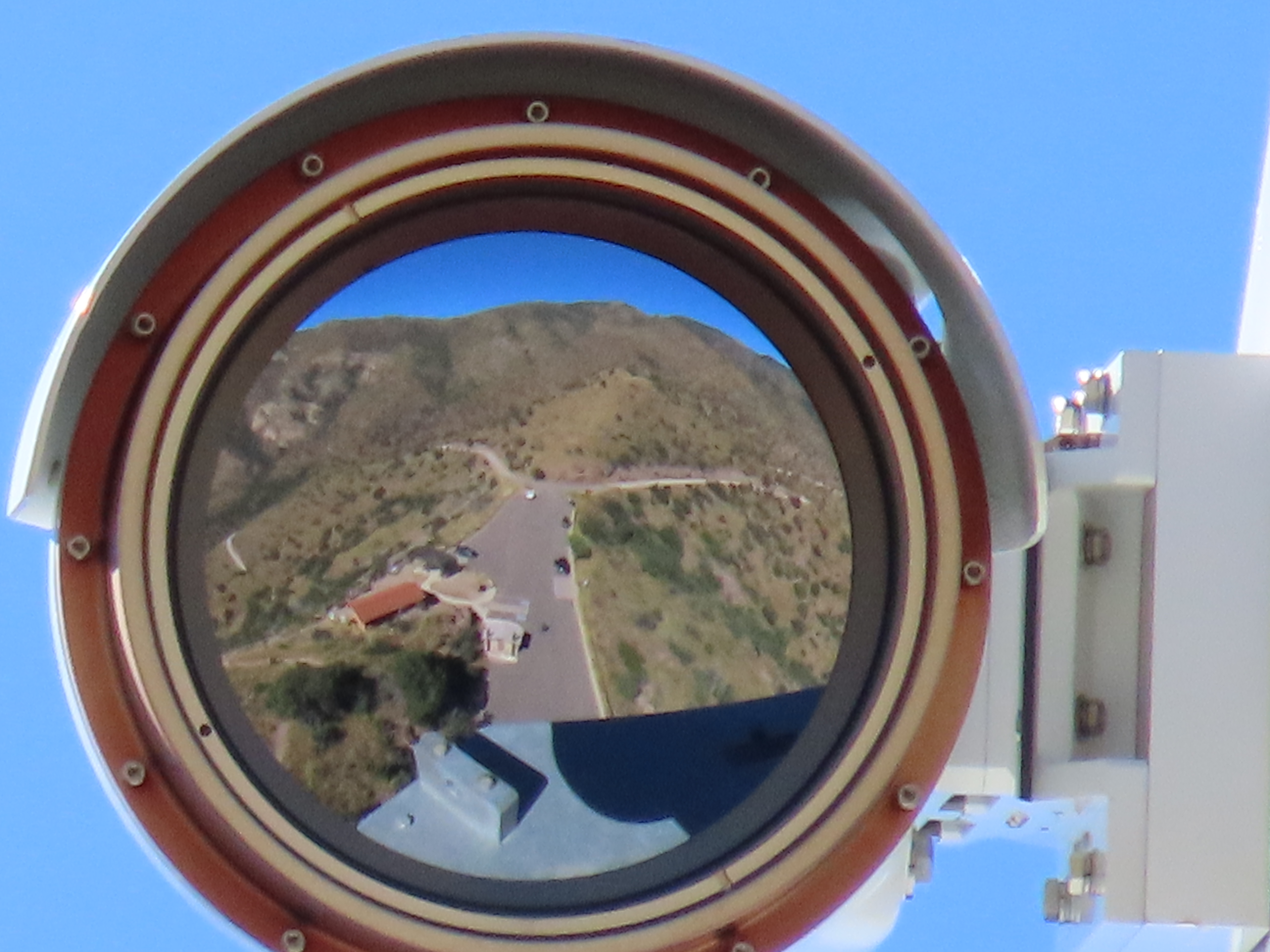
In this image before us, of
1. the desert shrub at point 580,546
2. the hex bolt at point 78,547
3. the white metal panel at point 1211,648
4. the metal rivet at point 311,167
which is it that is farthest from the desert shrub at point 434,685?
the white metal panel at point 1211,648

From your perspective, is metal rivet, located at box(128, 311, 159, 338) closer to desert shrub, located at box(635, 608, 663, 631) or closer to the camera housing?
the camera housing

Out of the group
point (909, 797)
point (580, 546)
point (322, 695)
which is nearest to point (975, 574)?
point (909, 797)

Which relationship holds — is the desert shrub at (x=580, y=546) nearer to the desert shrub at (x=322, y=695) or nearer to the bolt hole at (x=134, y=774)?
the desert shrub at (x=322, y=695)

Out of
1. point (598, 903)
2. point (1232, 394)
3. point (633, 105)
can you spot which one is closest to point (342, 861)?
point (598, 903)

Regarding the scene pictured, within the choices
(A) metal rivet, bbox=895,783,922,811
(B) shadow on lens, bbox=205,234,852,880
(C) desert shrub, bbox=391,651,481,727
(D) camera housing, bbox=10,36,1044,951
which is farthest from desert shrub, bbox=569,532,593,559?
(A) metal rivet, bbox=895,783,922,811

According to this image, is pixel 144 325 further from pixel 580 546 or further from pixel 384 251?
pixel 580 546

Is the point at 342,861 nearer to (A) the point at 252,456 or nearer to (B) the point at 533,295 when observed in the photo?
(A) the point at 252,456
